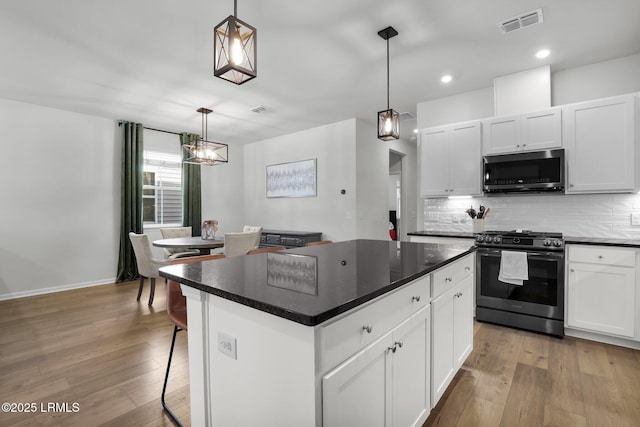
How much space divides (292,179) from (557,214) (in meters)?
4.31

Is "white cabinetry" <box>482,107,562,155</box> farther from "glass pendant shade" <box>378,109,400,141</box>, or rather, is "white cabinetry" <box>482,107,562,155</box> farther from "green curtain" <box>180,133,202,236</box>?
"green curtain" <box>180,133,202,236</box>

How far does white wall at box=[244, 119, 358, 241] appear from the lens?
5375 millimetres

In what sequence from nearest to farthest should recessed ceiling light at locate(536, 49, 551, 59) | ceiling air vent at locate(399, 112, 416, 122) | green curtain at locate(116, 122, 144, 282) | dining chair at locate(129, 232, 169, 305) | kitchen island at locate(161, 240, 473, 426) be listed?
kitchen island at locate(161, 240, 473, 426)
recessed ceiling light at locate(536, 49, 551, 59)
dining chair at locate(129, 232, 169, 305)
ceiling air vent at locate(399, 112, 416, 122)
green curtain at locate(116, 122, 144, 282)

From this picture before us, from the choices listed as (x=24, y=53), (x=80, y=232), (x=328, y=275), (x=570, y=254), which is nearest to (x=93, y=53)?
(x=24, y=53)

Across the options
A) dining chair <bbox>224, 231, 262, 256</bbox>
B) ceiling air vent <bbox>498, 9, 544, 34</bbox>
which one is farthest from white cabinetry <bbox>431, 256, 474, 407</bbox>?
dining chair <bbox>224, 231, 262, 256</bbox>

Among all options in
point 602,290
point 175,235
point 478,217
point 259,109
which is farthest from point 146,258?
point 602,290

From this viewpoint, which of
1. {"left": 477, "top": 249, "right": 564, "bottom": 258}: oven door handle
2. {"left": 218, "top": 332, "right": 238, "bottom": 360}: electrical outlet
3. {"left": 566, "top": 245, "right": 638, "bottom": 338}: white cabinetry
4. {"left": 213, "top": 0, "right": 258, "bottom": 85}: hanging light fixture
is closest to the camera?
{"left": 218, "top": 332, "right": 238, "bottom": 360}: electrical outlet

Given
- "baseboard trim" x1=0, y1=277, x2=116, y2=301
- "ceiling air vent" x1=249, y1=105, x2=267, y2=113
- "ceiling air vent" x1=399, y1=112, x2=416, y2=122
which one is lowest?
"baseboard trim" x1=0, y1=277, x2=116, y2=301

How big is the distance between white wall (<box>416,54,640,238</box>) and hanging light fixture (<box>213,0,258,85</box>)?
343 centimetres

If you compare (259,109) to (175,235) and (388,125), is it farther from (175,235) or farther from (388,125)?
(388,125)

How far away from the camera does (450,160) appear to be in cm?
389

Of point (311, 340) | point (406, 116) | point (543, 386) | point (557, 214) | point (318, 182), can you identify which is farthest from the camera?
point (318, 182)

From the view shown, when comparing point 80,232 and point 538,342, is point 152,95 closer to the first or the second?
point 80,232

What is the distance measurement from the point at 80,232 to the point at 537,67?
6.76m
